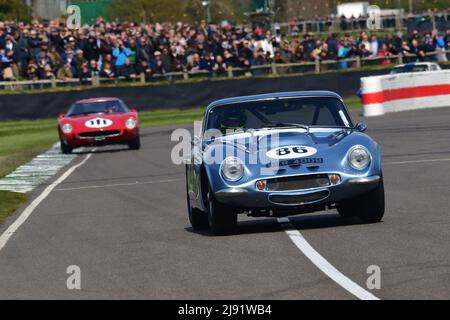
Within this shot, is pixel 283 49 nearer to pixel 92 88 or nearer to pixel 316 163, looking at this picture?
pixel 92 88

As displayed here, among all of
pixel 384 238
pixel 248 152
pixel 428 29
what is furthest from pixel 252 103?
pixel 428 29

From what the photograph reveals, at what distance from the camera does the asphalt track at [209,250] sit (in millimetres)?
7871

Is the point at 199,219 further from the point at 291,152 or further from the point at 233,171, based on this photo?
the point at 291,152

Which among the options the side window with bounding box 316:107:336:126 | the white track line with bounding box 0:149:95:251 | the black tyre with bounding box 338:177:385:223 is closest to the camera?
the black tyre with bounding box 338:177:385:223

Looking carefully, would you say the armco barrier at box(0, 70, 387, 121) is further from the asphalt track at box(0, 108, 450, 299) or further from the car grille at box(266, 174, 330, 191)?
the car grille at box(266, 174, 330, 191)

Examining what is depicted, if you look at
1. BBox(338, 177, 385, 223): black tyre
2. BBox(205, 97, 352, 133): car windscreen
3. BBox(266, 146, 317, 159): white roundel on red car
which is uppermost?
BBox(205, 97, 352, 133): car windscreen

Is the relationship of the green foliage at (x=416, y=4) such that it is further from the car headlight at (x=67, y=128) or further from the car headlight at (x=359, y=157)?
the car headlight at (x=359, y=157)

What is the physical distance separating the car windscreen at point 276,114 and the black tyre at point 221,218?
48.3 inches

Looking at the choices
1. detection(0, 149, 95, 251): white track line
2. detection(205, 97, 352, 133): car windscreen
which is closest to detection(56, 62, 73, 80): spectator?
detection(0, 149, 95, 251): white track line

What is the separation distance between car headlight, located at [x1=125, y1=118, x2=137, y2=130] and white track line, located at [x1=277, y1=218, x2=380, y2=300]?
638 inches

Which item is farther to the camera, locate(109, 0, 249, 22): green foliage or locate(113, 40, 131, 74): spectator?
locate(109, 0, 249, 22): green foliage

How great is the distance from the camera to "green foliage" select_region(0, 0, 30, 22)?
169 ft

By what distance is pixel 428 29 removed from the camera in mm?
50500

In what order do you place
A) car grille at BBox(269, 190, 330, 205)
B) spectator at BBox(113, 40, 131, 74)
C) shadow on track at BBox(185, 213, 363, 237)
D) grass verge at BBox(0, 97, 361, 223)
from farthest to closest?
spectator at BBox(113, 40, 131, 74)
grass verge at BBox(0, 97, 361, 223)
shadow on track at BBox(185, 213, 363, 237)
car grille at BBox(269, 190, 330, 205)
